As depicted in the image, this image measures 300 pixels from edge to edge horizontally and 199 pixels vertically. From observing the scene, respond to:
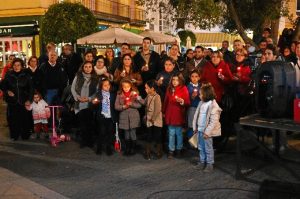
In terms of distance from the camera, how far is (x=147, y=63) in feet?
30.3

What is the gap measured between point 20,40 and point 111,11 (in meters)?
7.79

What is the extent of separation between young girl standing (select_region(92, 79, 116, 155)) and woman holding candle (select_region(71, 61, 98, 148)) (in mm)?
318

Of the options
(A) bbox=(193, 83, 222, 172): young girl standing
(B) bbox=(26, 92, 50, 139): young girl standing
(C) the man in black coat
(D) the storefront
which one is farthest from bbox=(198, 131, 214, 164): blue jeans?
(D) the storefront

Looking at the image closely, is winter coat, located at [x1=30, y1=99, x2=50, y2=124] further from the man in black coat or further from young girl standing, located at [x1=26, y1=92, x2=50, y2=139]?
the man in black coat

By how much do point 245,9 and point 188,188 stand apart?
855 centimetres

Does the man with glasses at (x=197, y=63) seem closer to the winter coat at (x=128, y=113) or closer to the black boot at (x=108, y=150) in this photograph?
the winter coat at (x=128, y=113)

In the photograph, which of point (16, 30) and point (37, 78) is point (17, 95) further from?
point (16, 30)

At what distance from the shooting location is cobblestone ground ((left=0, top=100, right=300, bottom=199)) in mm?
6250

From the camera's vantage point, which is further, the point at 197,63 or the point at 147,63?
the point at 197,63

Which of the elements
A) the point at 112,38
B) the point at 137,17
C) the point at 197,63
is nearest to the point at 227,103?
the point at 197,63

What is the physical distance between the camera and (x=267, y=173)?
23.0 feet

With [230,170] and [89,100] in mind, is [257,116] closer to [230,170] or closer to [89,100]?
[230,170]

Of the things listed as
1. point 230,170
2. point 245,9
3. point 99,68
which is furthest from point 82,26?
point 230,170

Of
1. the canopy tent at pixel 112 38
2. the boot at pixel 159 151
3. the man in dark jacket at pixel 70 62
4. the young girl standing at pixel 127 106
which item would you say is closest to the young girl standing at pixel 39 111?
the man in dark jacket at pixel 70 62
